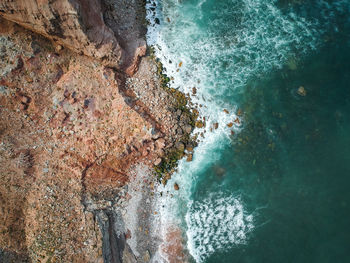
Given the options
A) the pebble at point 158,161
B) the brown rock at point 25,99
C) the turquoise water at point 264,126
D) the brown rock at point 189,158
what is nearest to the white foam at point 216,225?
the turquoise water at point 264,126

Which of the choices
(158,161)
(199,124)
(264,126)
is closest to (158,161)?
(158,161)

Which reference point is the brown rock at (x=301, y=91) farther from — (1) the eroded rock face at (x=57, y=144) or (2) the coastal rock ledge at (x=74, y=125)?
(1) the eroded rock face at (x=57, y=144)

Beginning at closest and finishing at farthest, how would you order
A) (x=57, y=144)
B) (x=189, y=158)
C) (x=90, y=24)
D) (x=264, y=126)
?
(x=90, y=24) → (x=57, y=144) → (x=264, y=126) → (x=189, y=158)

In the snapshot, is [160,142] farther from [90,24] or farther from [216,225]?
[90,24]

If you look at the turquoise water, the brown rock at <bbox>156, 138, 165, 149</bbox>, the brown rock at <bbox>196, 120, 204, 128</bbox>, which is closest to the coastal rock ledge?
the brown rock at <bbox>156, 138, 165, 149</bbox>

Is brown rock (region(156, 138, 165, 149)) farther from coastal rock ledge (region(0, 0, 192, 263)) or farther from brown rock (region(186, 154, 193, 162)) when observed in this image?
brown rock (region(186, 154, 193, 162))

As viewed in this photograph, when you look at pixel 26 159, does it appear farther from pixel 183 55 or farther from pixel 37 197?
pixel 183 55
